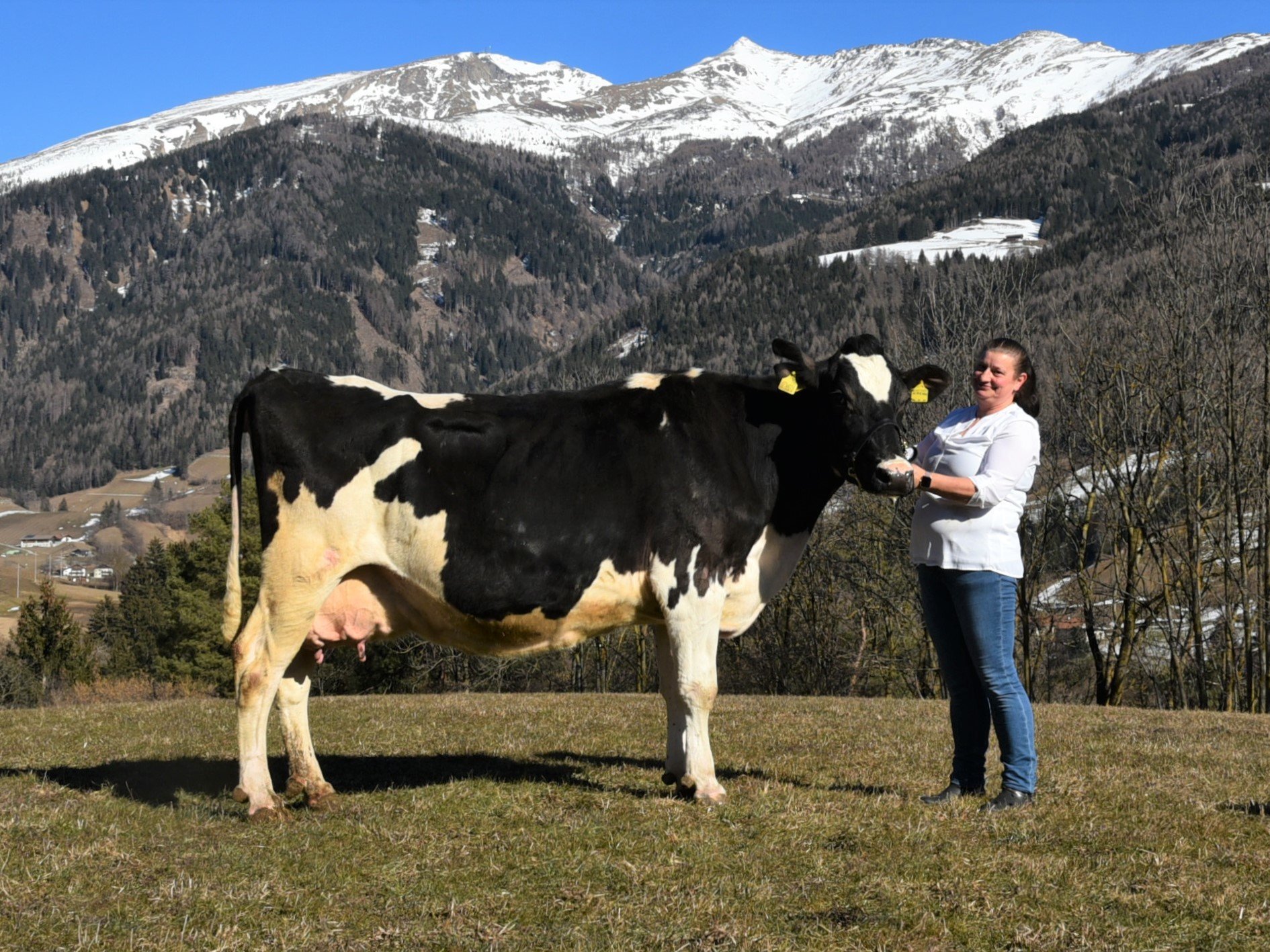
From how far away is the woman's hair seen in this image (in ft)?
26.0

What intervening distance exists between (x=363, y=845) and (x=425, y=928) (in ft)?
5.28

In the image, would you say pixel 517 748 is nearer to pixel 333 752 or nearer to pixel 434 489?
pixel 333 752

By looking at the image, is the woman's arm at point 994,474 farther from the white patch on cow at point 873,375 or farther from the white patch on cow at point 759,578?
the white patch on cow at point 759,578

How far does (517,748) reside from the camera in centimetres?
1127

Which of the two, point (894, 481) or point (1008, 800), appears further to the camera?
point (1008, 800)

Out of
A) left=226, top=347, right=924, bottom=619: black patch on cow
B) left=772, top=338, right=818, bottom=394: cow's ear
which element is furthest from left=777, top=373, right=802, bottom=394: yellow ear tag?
left=226, top=347, right=924, bottom=619: black patch on cow

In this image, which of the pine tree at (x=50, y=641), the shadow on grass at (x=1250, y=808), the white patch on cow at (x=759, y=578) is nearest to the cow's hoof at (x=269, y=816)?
the white patch on cow at (x=759, y=578)

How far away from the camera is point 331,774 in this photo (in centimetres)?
977

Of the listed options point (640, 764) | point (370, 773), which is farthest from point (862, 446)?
point (370, 773)

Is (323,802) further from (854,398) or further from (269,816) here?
(854,398)

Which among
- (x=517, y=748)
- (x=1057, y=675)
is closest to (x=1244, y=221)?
(x=1057, y=675)

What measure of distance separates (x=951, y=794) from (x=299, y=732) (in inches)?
178

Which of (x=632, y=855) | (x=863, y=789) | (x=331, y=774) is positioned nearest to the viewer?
(x=632, y=855)

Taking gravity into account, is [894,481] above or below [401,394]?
below
